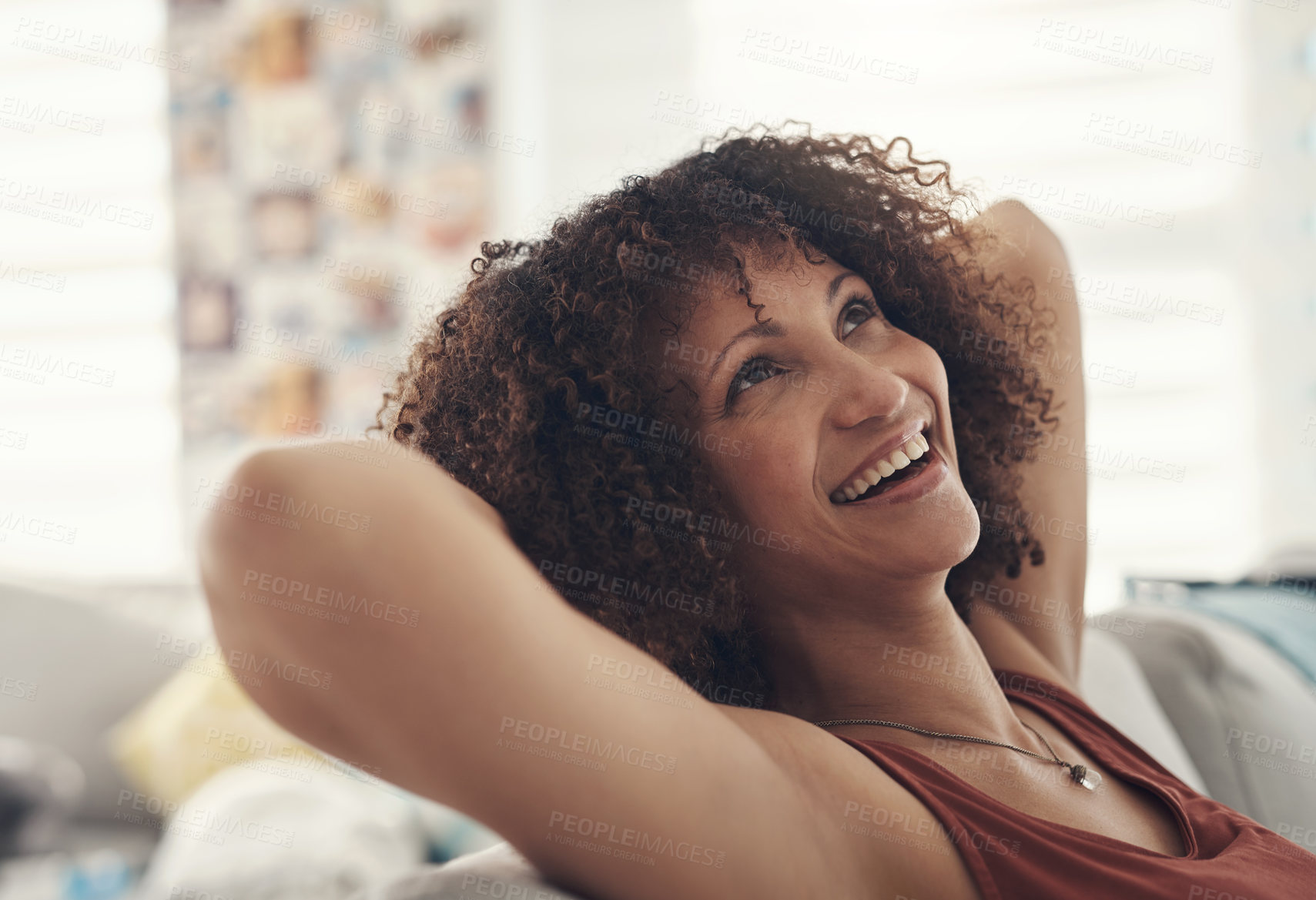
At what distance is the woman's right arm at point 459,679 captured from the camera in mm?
579

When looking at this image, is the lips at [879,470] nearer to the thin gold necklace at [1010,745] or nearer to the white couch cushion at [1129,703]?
the thin gold necklace at [1010,745]

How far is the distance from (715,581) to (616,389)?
20 centimetres

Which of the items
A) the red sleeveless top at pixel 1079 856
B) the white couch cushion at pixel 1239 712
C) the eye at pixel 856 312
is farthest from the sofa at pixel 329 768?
the eye at pixel 856 312

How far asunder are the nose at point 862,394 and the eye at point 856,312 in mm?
101

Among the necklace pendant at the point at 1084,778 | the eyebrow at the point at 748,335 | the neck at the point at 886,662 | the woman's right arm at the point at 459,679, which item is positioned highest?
the eyebrow at the point at 748,335

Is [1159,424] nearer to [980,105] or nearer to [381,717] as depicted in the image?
[980,105]

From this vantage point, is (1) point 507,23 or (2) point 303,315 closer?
(1) point 507,23

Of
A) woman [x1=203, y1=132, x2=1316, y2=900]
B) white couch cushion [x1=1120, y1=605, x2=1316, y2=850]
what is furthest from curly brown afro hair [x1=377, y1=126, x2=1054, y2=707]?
white couch cushion [x1=1120, y1=605, x2=1316, y2=850]

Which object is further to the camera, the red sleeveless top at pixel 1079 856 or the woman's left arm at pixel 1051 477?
the woman's left arm at pixel 1051 477

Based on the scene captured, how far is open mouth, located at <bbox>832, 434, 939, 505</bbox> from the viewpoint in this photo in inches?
36.0

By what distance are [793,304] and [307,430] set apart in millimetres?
2892

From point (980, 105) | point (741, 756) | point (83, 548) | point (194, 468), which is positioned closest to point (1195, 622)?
point (741, 756)

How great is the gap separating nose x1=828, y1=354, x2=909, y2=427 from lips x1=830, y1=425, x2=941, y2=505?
3 cm

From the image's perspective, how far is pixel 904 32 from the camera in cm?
311
